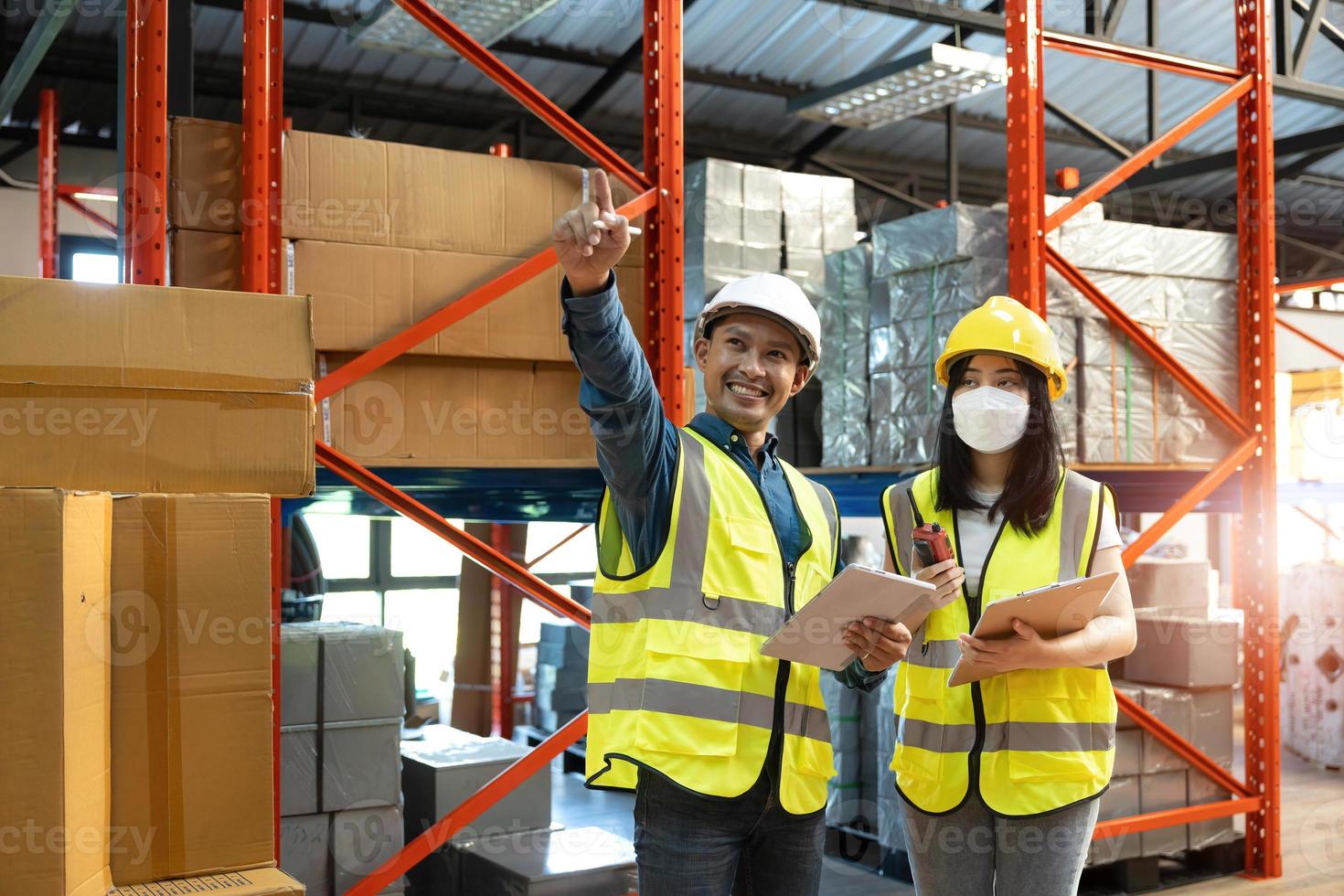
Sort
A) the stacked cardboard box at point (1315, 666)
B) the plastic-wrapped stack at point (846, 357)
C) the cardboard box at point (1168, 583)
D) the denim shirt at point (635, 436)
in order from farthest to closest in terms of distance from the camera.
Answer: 1. the stacked cardboard box at point (1315, 666)
2. the cardboard box at point (1168, 583)
3. the plastic-wrapped stack at point (846, 357)
4. the denim shirt at point (635, 436)

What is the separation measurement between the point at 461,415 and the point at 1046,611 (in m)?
2.24

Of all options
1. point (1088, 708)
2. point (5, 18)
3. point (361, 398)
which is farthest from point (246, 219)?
point (5, 18)

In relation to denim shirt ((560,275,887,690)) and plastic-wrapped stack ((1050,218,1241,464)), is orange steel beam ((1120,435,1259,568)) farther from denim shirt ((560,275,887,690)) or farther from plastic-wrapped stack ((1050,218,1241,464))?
denim shirt ((560,275,887,690))

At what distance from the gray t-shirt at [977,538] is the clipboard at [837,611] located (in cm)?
49

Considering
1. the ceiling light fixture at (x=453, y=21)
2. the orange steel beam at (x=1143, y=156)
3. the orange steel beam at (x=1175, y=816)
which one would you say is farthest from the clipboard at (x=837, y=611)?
the ceiling light fixture at (x=453, y=21)

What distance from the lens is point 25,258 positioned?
1102 centimetres

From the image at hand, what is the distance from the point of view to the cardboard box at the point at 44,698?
75.6 inches

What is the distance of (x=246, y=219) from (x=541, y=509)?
9.82ft

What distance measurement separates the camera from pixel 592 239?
75.4 inches

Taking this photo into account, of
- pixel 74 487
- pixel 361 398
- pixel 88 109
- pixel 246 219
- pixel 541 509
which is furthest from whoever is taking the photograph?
pixel 88 109

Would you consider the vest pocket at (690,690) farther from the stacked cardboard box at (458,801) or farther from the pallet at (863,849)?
the pallet at (863,849)

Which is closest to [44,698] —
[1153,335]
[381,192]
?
[381,192]

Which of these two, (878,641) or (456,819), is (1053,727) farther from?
(456,819)

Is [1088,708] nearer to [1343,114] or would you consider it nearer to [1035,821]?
[1035,821]
